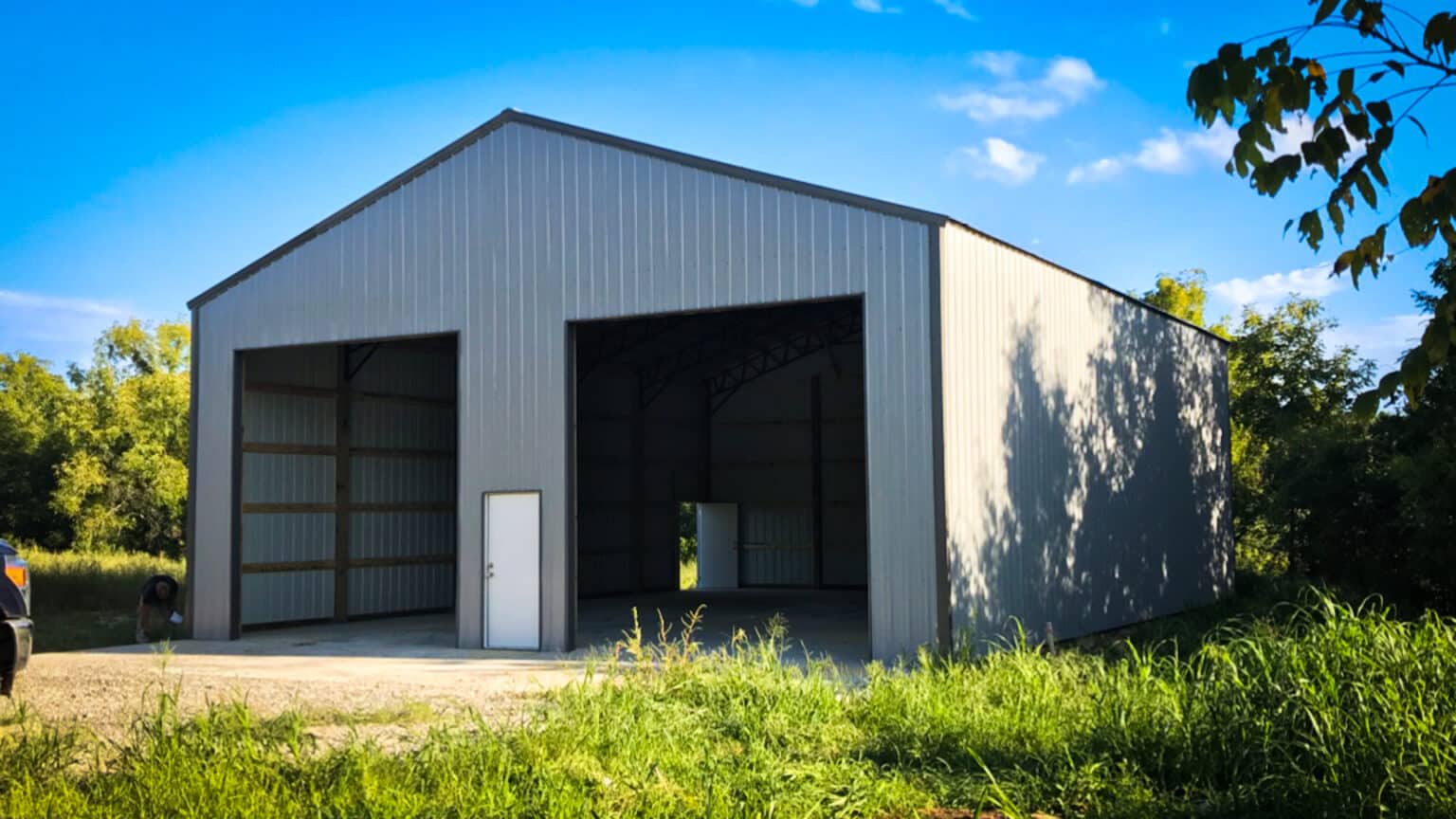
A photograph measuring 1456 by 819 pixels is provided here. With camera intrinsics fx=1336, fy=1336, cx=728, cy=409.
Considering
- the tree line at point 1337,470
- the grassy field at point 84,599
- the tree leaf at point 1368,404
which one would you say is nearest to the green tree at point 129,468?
the grassy field at point 84,599

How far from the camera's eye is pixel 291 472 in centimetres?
1978

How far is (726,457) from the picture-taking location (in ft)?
97.4

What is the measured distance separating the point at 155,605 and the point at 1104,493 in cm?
1299

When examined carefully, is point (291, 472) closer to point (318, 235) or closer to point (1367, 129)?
point (318, 235)

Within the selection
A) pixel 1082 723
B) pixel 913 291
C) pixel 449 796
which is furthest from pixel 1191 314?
pixel 449 796

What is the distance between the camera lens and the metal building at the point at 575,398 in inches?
559

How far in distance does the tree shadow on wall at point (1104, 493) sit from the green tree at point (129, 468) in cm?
3301

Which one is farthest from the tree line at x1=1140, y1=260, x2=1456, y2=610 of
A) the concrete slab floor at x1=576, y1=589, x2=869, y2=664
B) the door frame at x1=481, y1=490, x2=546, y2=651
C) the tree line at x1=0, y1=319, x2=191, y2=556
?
the tree line at x1=0, y1=319, x2=191, y2=556

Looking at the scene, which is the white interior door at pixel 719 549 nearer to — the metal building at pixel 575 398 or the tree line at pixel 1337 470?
the metal building at pixel 575 398

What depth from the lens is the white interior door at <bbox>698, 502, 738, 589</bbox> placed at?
96.9 feet

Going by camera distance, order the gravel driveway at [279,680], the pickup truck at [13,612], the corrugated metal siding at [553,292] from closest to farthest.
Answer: the pickup truck at [13,612], the gravel driveway at [279,680], the corrugated metal siding at [553,292]

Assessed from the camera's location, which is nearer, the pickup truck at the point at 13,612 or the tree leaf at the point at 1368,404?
the tree leaf at the point at 1368,404

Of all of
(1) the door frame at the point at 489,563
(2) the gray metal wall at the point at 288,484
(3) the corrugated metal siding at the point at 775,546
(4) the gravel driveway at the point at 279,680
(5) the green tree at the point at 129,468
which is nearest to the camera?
(4) the gravel driveway at the point at 279,680

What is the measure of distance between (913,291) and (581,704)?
277 inches
